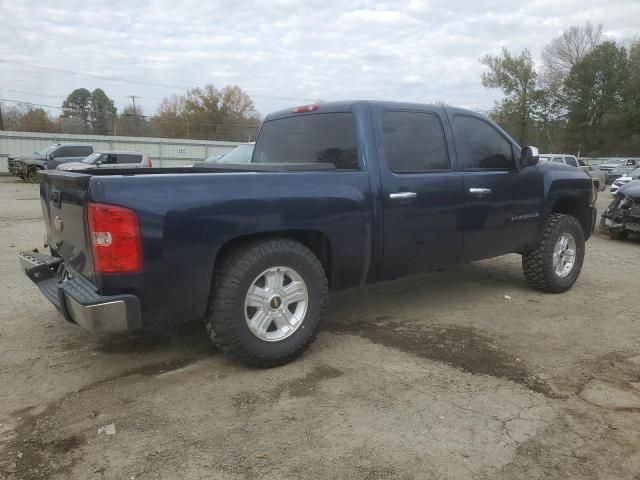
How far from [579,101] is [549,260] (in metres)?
55.5

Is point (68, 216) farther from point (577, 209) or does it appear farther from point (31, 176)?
point (31, 176)

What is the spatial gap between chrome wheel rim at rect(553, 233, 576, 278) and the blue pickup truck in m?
0.38

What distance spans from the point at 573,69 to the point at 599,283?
5458cm

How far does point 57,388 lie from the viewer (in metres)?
3.38

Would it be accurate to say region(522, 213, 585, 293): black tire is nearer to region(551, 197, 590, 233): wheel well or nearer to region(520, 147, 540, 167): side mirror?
region(551, 197, 590, 233): wheel well

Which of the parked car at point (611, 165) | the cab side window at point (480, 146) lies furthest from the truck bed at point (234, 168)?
the parked car at point (611, 165)

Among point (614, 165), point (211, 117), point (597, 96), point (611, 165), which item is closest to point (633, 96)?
point (597, 96)

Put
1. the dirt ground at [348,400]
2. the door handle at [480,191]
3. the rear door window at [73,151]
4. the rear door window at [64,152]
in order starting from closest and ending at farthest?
the dirt ground at [348,400]
the door handle at [480,191]
the rear door window at [64,152]
the rear door window at [73,151]

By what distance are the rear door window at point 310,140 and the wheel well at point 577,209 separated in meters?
3.15

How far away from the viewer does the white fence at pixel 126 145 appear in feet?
90.3

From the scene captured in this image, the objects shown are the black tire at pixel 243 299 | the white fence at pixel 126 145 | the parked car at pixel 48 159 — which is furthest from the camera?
the white fence at pixel 126 145

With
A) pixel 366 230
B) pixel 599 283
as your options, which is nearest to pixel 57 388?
pixel 366 230

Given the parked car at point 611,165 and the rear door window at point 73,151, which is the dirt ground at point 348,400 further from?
the parked car at point 611,165

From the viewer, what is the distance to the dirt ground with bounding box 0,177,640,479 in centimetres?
260
